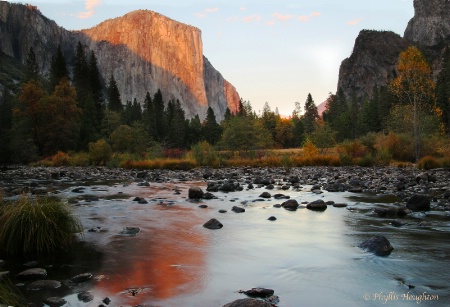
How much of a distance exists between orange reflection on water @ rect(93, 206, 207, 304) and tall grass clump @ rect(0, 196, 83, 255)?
3.10 ft

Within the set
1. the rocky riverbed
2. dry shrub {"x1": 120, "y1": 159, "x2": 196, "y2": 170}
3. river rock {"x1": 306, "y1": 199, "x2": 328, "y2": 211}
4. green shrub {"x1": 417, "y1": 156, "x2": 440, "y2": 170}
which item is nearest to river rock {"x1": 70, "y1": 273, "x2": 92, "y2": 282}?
the rocky riverbed

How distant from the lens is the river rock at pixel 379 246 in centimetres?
658

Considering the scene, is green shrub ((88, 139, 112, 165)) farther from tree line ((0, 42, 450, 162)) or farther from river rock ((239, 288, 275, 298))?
river rock ((239, 288, 275, 298))

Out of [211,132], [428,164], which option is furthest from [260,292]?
[211,132]

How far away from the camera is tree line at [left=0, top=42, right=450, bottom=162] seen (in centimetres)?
3019

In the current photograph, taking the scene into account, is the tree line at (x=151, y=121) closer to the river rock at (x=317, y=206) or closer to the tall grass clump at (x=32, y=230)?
the river rock at (x=317, y=206)

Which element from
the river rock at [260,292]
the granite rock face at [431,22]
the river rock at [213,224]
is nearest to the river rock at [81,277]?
the river rock at [260,292]

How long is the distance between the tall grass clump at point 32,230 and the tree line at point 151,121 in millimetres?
25987

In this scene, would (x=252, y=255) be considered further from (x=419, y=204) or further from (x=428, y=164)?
(x=428, y=164)

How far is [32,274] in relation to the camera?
551 cm

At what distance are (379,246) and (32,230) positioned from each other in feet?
18.8

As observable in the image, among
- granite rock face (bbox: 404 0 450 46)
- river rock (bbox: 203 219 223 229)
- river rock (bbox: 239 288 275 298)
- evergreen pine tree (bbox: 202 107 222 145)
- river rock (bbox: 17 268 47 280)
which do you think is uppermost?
granite rock face (bbox: 404 0 450 46)

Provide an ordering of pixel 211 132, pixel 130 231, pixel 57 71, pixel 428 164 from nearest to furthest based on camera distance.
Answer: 1. pixel 130 231
2. pixel 428 164
3. pixel 57 71
4. pixel 211 132

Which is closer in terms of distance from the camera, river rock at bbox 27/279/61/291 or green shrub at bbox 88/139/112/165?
river rock at bbox 27/279/61/291
